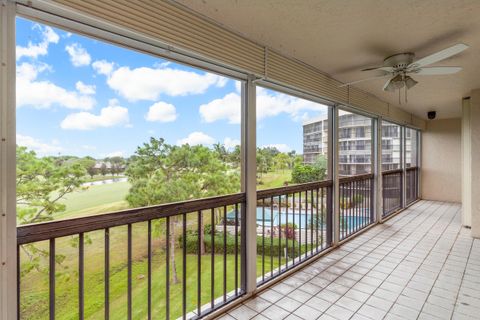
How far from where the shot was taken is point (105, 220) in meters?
1.38

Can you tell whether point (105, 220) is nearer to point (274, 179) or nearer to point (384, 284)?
point (274, 179)

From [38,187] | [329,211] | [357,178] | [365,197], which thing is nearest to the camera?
[38,187]

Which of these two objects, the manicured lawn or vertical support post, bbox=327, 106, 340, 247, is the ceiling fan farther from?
the manicured lawn

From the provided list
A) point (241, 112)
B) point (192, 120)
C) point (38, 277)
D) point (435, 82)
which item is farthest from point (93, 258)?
point (435, 82)

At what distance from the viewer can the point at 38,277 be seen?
4.24 ft

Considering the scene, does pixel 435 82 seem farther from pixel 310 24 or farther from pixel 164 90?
pixel 164 90

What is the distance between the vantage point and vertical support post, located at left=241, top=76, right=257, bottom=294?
214 cm

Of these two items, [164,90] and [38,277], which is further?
[164,90]

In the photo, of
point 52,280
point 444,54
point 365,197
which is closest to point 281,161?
point 444,54

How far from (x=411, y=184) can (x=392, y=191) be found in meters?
1.40

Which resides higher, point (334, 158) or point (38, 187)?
point (334, 158)

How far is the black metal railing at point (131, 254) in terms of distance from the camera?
128 cm

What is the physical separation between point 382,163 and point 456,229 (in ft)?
4.85

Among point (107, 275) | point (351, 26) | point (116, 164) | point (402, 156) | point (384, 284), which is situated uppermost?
point (351, 26)
